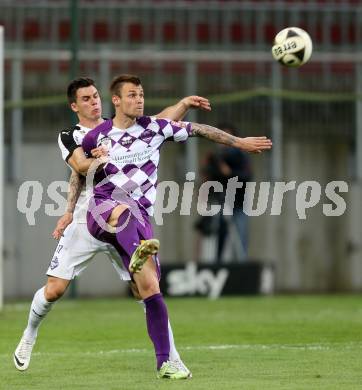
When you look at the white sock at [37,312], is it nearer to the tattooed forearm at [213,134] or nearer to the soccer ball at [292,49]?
the tattooed forearm at [213,134]

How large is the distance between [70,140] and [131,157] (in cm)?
59

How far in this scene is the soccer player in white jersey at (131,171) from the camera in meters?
8.20

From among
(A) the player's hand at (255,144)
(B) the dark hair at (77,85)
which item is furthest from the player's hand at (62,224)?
(A) the player's hand at (255,144)

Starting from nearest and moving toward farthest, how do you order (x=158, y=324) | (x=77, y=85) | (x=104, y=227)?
1. (x=158, y=324)
2. (x=104, y=227)
3. (x=77, y=85)

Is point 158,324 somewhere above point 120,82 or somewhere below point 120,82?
below

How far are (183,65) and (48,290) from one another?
9572mm

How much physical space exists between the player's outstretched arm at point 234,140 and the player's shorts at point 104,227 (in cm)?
72

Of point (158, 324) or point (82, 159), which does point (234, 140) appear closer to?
point (82, 159)

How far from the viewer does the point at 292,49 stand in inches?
394

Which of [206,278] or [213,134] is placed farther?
[206,278]

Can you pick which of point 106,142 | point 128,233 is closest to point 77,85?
point 106,142

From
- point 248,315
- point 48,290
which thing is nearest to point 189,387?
point 48,290

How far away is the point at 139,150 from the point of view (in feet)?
27.7

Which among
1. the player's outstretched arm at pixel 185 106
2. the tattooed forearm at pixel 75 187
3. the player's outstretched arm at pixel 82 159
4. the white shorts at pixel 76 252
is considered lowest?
the white shorts at pixel 76 252
